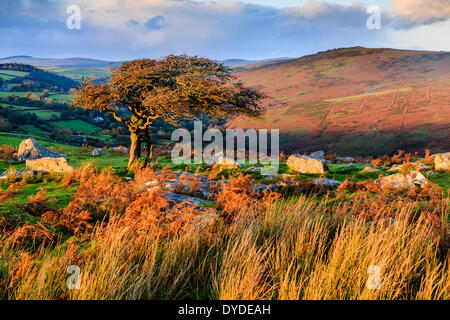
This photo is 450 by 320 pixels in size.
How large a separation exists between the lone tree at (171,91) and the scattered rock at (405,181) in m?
6.24

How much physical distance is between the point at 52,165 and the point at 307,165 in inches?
475

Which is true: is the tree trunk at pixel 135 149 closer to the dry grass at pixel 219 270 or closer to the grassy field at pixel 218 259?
the grassy field at pixel 218 259

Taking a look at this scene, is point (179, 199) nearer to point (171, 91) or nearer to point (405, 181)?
point (171, 91)

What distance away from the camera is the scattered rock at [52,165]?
11.7 meters

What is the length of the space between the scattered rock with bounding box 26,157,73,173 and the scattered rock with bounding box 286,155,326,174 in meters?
10.7

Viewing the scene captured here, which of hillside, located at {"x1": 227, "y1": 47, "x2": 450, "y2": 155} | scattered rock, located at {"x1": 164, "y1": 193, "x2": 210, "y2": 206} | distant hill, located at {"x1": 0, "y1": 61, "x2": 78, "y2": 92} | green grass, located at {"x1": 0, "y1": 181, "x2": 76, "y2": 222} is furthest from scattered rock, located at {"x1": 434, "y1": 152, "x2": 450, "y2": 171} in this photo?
distant hill, located at {"x1": 0, "y1": 61, "x2": 78, "y2": 92}

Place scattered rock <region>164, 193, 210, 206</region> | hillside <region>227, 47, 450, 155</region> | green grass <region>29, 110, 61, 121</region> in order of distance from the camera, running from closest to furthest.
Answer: scattered rock <region>164, 193, 210, 206</region> → hillside <region>227, 47, 450, 155</region> → green grass <region>29, 110, 61, 121</region>

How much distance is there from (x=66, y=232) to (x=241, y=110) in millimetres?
8915

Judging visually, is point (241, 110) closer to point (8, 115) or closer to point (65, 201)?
point (65, 201)

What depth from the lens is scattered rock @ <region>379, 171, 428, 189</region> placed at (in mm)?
9117

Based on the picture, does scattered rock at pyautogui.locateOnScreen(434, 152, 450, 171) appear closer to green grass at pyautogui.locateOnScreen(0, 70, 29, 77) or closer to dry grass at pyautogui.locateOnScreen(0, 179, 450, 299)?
dry grass at pyautogui.locateOnScreen(0, 179, 450, 299)

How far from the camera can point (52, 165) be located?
39.4 ft

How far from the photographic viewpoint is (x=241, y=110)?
12.6 meters

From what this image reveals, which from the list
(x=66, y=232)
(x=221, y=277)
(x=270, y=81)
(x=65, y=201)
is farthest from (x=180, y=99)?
(x=270, y=81)
